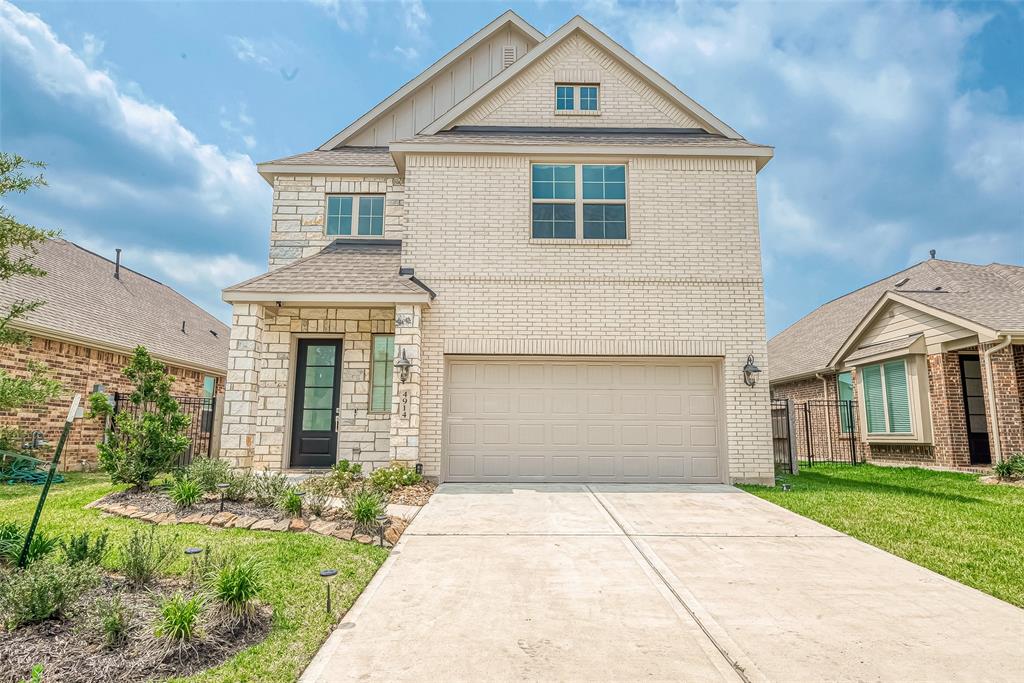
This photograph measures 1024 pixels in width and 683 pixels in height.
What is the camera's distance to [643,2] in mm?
12219

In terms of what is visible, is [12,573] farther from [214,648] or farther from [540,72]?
[540,72]

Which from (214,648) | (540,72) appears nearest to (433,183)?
(540,72)

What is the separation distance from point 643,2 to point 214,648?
1379cm

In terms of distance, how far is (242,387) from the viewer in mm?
9078

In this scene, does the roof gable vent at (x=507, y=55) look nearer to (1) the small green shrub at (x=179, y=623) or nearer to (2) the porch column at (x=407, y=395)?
(2) the porch column at (x=407, y=395)

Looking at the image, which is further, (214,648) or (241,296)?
(241,296)

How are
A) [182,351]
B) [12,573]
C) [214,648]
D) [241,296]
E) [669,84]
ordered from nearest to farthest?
1. [214,648]
2. [12,573]
3. [241,296]
4. [669,84]
5. [182,351]

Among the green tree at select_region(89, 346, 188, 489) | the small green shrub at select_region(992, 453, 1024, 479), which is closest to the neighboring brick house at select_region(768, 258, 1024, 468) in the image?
the small green shrub at select_region(992, 453, 1024, 479)

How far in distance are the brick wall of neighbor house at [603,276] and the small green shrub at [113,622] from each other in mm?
6159

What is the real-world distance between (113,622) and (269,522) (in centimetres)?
290

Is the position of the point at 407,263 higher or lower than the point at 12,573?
higher

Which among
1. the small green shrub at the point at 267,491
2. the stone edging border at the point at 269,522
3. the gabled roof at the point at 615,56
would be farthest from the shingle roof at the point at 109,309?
the gabled roof at the point at 615,56

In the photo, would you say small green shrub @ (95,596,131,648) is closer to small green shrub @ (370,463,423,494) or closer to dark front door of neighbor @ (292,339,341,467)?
small green shrub @ (370,463,423,494)

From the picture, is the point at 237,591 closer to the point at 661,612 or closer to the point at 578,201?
the point at 661,612
